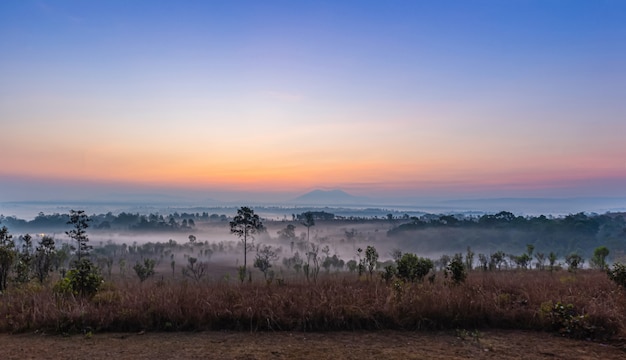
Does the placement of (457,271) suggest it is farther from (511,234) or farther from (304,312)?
(511,234)

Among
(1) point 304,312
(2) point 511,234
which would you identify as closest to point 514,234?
(2) point 511,234

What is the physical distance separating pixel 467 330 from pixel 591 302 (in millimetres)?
2896

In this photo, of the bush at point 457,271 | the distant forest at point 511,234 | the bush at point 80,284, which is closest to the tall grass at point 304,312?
the bush at point 80,284

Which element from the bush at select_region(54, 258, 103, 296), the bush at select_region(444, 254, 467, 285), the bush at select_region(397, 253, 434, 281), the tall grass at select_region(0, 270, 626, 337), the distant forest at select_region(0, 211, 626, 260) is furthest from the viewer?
the distant forest at select_region(0, 211, 626, 260)

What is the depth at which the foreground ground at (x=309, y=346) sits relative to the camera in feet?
20.4

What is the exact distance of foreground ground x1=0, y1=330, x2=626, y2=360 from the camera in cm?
620

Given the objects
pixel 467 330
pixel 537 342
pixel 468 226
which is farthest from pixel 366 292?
pixel 468 226

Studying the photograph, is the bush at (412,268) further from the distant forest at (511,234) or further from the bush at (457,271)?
the distant forest at (511,234)

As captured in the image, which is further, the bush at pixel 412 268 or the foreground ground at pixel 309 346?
the bush at pixel 412 268

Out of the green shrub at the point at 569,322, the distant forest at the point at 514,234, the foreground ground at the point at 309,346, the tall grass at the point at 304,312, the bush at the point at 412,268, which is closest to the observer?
the foreground ground at the point at 309,346

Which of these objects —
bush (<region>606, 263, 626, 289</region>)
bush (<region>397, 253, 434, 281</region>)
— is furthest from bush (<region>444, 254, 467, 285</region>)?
bush (<region>606, 263, 626, 289</region>)

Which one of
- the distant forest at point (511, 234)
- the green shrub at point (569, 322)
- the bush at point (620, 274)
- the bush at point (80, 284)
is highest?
the bush at point (620, 274)

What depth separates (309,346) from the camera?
21.8 ft

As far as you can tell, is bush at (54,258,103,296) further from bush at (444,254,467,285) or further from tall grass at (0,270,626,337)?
bush at (444,254,467,285)
